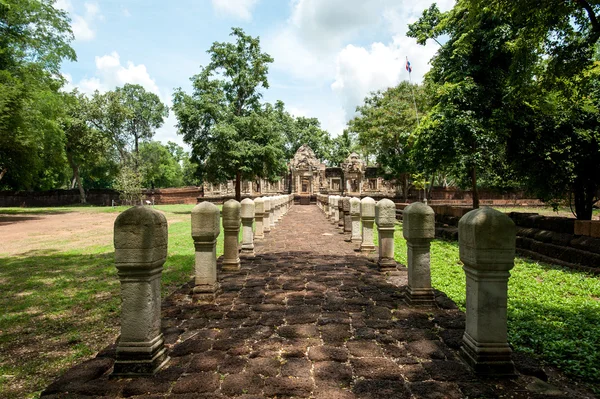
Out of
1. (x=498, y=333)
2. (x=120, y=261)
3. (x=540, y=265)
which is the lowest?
(x=540, y=265)

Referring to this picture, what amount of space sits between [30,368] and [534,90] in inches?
362

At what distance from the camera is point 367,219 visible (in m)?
7.56

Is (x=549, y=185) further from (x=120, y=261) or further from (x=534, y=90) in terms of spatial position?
(x=120, y=261)

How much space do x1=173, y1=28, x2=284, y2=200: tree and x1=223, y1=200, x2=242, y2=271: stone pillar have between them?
16043 millimetres

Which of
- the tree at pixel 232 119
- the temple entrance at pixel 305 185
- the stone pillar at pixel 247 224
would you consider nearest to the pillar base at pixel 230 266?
the stone pillar at pixel 247 224

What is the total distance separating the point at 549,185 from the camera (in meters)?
9.37

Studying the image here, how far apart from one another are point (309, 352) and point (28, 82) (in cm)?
2326

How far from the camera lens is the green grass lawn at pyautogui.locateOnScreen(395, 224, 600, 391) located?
3.04 meters

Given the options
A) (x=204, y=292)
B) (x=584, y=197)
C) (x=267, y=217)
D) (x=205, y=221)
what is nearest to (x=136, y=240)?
(x=205, y=221)

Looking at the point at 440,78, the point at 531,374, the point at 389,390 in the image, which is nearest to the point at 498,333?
the point at 531,374

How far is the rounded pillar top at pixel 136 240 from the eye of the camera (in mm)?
2686

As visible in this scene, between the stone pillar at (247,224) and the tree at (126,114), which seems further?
the tree at (126,114)

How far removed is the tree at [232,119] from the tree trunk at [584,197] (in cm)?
1694

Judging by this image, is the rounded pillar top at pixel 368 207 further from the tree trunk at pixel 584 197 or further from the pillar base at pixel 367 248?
the tree trunk at pixel 584 197
